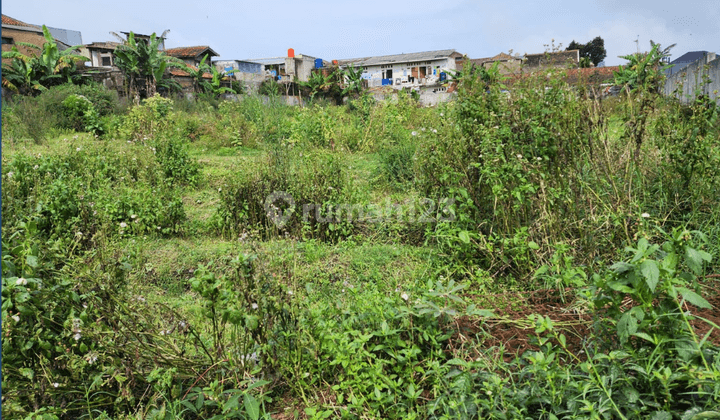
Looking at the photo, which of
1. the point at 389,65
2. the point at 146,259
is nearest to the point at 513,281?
the point at 146,259

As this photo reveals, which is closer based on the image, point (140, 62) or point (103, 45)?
point (140, 62)

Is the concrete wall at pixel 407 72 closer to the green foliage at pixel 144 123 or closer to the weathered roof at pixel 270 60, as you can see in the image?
the weathered roof at pixel 270 60

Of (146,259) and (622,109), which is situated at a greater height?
Answer: (622,109)

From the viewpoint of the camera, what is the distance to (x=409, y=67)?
46.0 m

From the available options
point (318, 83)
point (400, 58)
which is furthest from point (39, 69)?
point (400, 58)

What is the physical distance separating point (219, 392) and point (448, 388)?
41.0 inches

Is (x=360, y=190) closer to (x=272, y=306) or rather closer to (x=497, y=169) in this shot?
(x=497, y=169)

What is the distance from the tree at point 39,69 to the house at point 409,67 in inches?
959

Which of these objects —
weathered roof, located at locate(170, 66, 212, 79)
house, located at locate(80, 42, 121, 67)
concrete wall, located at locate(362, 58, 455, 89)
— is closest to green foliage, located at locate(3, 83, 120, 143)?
weathered roof, located at locate(170, 66, 212, 79)

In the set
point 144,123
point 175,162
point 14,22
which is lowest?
point 175,162

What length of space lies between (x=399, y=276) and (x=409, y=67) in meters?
44.5

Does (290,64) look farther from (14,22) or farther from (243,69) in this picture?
(14,22)

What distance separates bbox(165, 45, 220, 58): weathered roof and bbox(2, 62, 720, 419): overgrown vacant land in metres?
Answer: 29.5

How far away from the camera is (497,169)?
147 inches
